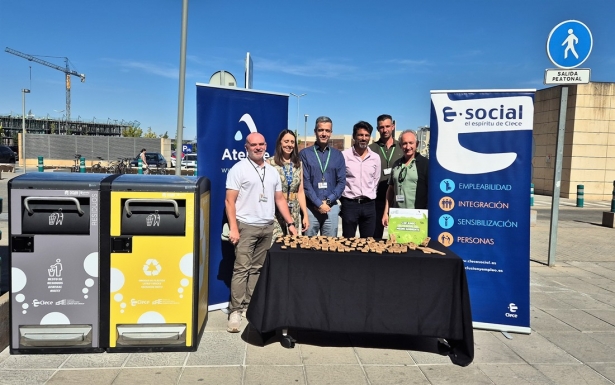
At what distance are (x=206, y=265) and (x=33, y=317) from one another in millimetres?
1458

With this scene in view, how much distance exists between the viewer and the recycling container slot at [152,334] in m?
3.75

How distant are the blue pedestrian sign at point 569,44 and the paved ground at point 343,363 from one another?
3.76m

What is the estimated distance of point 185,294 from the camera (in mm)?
3828

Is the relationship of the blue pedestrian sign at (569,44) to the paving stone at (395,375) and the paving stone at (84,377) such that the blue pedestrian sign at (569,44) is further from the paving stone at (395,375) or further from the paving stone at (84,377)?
the paving stone at (84,377)

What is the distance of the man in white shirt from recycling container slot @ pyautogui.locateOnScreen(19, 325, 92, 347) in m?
1.26

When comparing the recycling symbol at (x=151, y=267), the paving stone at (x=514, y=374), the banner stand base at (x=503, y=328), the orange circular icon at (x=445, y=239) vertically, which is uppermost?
the orange circular icon at (x=445, y=239)

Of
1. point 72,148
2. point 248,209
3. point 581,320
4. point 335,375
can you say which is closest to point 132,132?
point 72,148

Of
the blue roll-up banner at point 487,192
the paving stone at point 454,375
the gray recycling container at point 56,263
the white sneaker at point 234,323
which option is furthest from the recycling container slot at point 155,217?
the blue roll-up banner at point 487,192

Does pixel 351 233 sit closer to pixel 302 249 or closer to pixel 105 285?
pixel 302 249

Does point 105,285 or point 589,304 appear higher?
point 105,285

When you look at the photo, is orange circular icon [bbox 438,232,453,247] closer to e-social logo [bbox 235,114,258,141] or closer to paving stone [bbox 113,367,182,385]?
e-social logo [bbox 235,114,258,141]

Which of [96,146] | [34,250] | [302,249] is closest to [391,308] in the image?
[302,249]

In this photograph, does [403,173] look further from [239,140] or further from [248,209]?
[239,140]

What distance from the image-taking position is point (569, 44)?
6.62 metres
